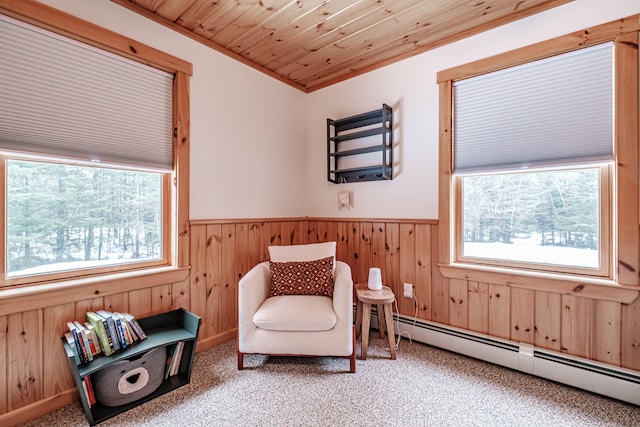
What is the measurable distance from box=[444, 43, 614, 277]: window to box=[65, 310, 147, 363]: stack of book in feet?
8.10

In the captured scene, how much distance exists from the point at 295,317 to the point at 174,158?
5.01ft

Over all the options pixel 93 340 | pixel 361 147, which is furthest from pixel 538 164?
pixel 93 340

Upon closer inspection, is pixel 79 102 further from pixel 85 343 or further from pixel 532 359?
pixel 532 359

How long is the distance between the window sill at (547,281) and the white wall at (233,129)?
1807mm

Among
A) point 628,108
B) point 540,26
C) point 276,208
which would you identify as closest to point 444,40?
point 540,26

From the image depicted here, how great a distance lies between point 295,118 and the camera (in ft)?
11.0

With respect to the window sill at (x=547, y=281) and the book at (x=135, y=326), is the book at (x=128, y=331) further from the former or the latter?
the window sill at (x=547, y=281)

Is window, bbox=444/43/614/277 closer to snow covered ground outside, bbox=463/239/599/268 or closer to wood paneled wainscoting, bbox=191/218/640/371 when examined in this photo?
snow covered ground outside, bbox=463/239/599/268

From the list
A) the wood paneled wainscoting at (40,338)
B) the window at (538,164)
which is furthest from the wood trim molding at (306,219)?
the wood paneled wainscoting at (40,338)

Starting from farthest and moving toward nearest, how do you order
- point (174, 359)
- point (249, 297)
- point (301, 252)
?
1. point (301, 252)
2. point (249, 297)
3. point (174, 359)

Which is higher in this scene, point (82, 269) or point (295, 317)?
point (82, 269)

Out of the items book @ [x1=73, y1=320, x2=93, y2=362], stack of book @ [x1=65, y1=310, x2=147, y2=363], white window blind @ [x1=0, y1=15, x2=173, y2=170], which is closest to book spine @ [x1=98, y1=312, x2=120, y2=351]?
stack of book @ [x1=65, y1=310, x2=147, y2=363]

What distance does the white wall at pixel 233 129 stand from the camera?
2.13 meters

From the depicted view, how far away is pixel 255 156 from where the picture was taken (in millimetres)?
2889
